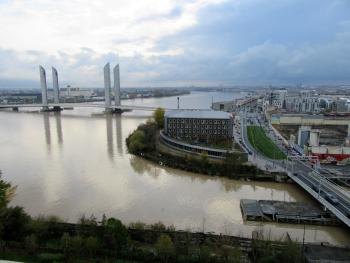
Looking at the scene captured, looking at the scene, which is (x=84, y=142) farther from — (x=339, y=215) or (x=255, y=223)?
(x=339, y=215)

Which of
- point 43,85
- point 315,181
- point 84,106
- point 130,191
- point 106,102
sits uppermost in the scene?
point 43,85

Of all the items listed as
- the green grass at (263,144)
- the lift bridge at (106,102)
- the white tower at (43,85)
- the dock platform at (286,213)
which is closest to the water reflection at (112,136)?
the lift bridge at (106,102)

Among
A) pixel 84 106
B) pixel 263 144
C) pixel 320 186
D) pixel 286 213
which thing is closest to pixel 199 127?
pixel 263 144

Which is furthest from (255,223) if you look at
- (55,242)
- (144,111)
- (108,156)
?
(144,111)

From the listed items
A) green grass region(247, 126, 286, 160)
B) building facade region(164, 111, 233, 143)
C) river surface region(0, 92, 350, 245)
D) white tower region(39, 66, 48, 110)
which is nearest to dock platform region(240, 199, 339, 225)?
river surface region(0, 92, 350, 245)

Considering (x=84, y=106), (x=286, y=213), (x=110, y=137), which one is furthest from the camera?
(x=84, y=106)

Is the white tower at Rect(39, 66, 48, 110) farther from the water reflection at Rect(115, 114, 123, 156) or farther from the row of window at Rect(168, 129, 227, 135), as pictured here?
the row of window at Rect(168, 129, 227, 135)

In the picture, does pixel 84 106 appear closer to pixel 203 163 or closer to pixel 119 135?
pixel 119 135
